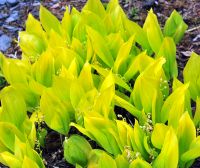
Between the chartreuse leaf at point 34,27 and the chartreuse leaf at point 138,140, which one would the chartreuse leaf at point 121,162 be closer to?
the chartreuse leaf at point 138,140

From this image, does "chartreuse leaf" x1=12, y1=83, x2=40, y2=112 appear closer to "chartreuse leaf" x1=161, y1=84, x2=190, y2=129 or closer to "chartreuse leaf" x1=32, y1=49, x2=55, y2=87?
"chartreuse leaf" x1=32, y1=49, x2=55, y2=87

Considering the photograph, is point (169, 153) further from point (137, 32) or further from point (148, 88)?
point (137, 32)

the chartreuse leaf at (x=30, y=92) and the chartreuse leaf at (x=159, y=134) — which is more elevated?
the chartreuse leaf at (x=159, y=134)

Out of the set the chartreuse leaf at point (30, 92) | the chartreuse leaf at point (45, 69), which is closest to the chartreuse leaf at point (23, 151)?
the chartreuse leaf at point (30, 92)

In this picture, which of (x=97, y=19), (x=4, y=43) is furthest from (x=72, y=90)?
(x=4, y=43)

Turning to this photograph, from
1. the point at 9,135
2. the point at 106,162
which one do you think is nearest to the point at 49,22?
the point at 9,135

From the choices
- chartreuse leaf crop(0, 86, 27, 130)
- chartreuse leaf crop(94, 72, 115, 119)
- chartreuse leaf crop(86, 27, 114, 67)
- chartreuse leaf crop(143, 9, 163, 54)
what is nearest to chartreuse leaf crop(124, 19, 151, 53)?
chartreuse leaf crop(143, 9, 163, 54)
